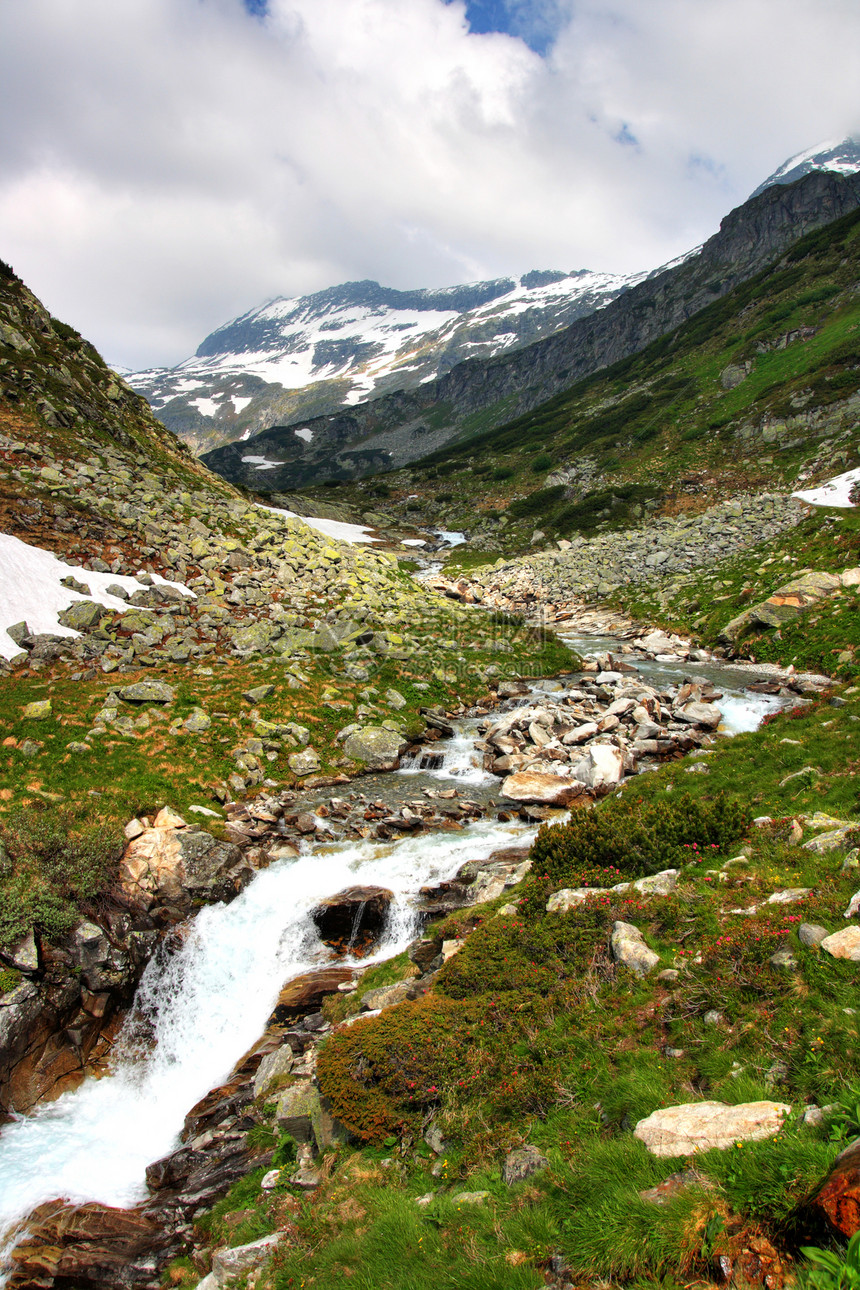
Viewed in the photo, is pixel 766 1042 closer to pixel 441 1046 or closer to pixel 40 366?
pixel 441 1046

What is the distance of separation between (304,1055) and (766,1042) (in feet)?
28.2

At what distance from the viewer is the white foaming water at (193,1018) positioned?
9898mm

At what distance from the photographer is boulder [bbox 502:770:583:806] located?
1853 cm

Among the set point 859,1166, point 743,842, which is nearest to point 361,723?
point 743,842

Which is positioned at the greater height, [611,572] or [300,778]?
[611,572]

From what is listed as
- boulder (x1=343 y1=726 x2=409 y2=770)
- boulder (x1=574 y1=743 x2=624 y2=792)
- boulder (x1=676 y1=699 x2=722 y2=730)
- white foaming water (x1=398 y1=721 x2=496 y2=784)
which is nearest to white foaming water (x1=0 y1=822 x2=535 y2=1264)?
boulder (x1=574 y1=743 x2=624 y2=792)

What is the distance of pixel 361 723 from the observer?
23.3 meters

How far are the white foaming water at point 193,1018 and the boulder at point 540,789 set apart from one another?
170 cm

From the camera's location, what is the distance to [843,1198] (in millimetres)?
3312

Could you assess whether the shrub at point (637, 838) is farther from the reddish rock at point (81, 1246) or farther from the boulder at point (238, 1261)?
the reddish rock at point (81, 1246)

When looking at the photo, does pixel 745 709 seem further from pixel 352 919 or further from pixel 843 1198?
pixel 843 1198

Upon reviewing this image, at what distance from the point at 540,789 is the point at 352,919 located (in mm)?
7755

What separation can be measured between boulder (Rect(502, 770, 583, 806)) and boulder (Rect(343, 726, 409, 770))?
4.91 m

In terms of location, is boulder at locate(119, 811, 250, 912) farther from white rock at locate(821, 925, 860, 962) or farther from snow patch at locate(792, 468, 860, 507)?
snow patch at locate(792, 468, 860, 507)
